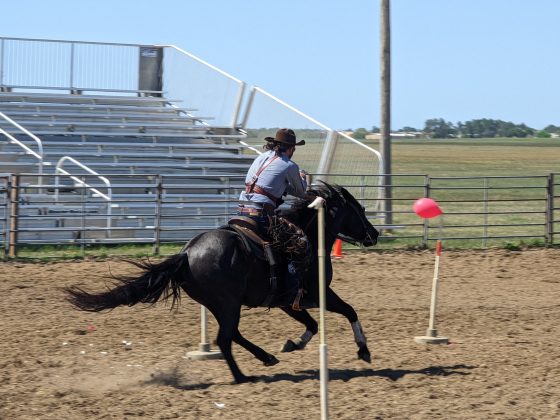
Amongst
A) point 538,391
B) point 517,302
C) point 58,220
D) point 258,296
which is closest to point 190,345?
point 258,296

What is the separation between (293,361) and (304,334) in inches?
11.7

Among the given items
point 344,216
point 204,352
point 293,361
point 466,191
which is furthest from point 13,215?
point 466,191

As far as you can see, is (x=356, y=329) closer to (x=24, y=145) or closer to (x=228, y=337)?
(x=228, y=337)

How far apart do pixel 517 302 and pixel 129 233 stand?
8.21 m

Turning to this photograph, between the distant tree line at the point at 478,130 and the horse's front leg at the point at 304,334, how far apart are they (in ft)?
313

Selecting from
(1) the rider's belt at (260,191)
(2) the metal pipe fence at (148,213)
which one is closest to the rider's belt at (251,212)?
(1) the rider's belt at (260,191)

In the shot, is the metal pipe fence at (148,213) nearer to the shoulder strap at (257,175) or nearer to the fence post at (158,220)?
the fence post at (158,220)

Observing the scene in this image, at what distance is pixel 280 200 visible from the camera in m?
8.90

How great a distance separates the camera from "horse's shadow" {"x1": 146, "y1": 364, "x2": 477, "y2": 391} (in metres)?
8.29

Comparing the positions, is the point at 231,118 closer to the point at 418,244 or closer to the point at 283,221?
the point at 418,244

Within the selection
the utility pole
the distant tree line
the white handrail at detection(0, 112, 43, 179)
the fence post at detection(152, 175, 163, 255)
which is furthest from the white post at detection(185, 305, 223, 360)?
the distant tree line

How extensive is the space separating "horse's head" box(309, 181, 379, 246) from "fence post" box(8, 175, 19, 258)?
7907 millimetres

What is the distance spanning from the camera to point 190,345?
9805 mm

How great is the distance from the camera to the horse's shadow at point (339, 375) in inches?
326
